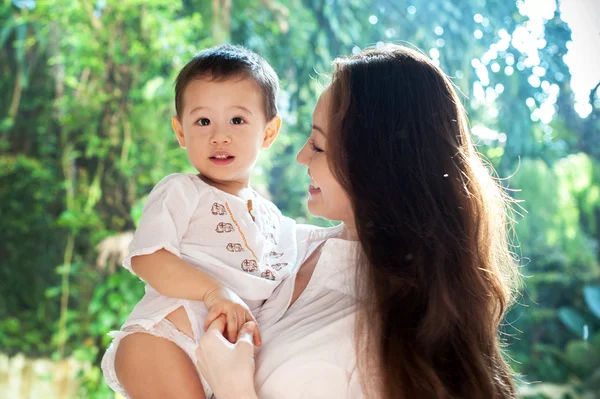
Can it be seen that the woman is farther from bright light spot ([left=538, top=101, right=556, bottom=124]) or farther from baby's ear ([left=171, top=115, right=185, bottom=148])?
bright light spot ([left=538, top=101, right=556, bottom=124])

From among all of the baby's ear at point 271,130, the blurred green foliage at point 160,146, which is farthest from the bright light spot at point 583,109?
the baby's ear at point 271,130

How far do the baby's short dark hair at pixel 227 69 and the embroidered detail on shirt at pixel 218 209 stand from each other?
0.67 ft

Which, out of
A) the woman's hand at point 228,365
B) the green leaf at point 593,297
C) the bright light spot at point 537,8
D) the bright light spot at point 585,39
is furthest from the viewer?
the green leaf at point 593,297

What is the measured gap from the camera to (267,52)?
3186 millimetres

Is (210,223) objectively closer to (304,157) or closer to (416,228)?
(304,157)

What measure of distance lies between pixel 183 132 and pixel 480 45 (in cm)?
185

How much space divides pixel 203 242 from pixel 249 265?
90 mm

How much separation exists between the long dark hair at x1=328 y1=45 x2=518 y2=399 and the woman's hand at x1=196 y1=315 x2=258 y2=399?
0.56ft

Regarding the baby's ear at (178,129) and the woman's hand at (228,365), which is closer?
the woman's hand at (228,365)

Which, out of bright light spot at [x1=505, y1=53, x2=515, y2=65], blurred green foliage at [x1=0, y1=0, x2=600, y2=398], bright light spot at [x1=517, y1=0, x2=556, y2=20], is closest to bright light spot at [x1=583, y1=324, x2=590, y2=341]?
blurred green foliage at [x1=0, y1=0, x2=600, y2=398]

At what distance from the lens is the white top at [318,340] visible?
41.4 inches

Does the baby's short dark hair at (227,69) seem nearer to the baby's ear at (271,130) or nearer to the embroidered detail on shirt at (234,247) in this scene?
the baby's ear at (271,130)

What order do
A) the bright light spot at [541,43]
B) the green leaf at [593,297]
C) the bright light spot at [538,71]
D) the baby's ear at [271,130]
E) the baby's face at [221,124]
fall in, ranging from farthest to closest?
the green leaf at [593,297]
the bright light spot at [538,71]
the bright light spot at [541,43]
the baby's ear at [271,130]
the baby's face at [221,124]

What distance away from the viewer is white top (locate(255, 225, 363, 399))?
3.45 feet
